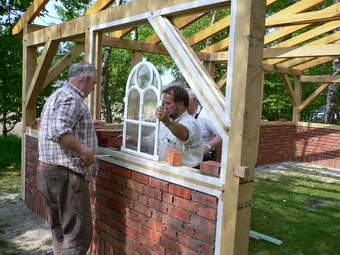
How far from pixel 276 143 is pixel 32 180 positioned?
765cm

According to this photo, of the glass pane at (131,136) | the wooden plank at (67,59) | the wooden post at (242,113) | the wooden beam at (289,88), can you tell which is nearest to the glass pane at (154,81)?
the glass pane at (131,136)

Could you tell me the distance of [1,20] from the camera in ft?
34.4

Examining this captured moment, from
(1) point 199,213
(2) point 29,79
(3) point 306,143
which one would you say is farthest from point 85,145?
(3) point 306,143

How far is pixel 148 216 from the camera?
330 cm

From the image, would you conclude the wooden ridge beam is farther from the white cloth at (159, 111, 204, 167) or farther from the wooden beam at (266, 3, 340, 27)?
the white cloth at (159, 111, 204, 167)

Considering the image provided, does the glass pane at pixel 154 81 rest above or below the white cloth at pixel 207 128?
above

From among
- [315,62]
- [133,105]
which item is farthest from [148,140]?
[315,62]

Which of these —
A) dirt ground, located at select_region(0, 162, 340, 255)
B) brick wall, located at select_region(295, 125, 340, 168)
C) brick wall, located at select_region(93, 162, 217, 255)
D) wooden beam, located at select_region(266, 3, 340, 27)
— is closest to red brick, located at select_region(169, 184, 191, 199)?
brick wall, located at select_region(93, 162, 217, 255)

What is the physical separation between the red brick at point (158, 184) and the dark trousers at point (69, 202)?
0.58 meters

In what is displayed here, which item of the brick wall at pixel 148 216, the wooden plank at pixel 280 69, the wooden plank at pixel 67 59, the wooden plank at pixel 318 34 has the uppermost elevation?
the wooden plank at pixel 318 34

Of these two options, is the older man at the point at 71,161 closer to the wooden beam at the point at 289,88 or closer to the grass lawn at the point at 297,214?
the grass lawn at the point at 297,214

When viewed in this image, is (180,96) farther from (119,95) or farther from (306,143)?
(119,95)

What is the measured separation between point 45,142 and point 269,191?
5567 mm

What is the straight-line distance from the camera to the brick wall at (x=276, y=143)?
35.2ft
